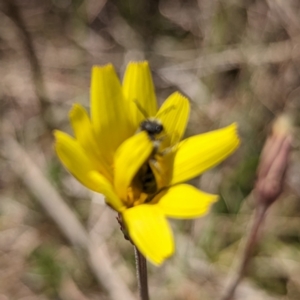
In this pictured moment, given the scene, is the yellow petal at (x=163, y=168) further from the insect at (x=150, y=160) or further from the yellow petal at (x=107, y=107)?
the yellow petal at (x=107, y=107)

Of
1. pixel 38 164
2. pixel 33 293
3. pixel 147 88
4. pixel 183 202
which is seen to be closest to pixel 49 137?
pixel 38 164

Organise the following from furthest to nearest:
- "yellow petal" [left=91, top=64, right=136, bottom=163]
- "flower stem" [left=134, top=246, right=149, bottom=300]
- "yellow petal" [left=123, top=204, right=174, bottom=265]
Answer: "yellow petal" [left=91, top=64, right=136, bottom=163], "flower stem" [left=134, top=246, right=149, bottom=300], "yellow petal" [left=123, top=204, right=174, bottom=265]

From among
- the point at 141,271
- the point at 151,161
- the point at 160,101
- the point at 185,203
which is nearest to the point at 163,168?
the point at 151,161

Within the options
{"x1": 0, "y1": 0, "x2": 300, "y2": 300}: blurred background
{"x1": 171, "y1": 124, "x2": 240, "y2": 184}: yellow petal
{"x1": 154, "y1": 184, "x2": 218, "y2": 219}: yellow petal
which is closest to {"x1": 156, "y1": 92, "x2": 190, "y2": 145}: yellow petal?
{"x1": 171, "y1": 124, "x2": 240, "y2": 184}: yellow petal

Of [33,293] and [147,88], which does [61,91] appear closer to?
[33,293]

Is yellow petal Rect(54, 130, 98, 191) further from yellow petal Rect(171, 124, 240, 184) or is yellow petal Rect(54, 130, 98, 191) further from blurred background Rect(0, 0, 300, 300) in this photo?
blurred background Rect(0, 0, 300, 300)

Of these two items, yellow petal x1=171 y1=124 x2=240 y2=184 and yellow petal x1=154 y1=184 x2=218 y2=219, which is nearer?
yellow petal x1=154 y1=184 x2=218 y2=219

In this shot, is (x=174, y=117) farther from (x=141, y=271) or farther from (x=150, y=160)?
(x=141, y=271)
